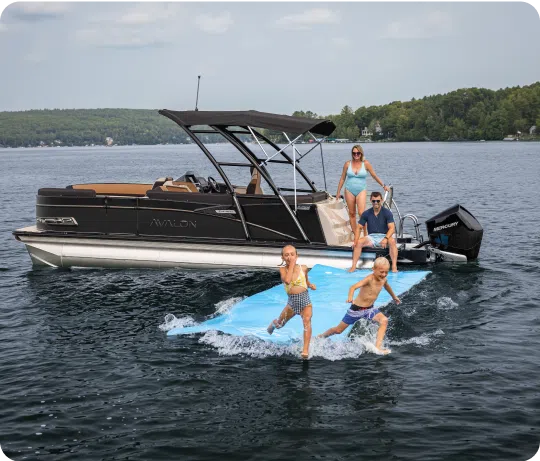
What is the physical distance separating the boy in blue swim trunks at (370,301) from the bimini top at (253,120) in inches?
205

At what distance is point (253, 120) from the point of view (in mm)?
14375

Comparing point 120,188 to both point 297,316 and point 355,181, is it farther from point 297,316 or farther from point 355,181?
point 297,316

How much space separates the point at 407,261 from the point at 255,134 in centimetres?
432

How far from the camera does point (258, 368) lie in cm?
943

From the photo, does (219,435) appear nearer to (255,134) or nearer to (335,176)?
(255,134)

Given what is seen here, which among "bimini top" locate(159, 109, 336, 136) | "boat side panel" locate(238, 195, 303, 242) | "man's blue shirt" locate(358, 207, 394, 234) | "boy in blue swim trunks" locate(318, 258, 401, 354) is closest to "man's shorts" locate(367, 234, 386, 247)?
"man's blue shirt" locate(358, 207, 394, 234)

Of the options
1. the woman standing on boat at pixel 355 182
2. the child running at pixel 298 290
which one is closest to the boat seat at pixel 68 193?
the woman standing on boat at pixel 355 182

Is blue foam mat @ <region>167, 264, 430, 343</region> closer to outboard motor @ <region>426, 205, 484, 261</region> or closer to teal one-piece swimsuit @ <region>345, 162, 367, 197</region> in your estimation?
outboard motor @ <region>426, 205, 484, 261</region>

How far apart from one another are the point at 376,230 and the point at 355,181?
4.13ft

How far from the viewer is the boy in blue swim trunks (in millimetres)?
9500

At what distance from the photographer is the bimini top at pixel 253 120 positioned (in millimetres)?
14125

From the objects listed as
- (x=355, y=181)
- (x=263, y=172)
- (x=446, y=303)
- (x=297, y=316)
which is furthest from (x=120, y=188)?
(x=446, y=303)

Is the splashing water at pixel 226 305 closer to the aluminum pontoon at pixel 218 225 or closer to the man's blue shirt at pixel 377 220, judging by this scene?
the aluminum pontoon at pixel 218 225

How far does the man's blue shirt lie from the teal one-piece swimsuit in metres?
0.91
